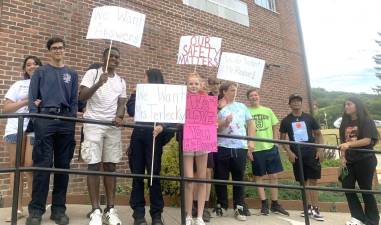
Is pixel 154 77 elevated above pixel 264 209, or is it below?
above

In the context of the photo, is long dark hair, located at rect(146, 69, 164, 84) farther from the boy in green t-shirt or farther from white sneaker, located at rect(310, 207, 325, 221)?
white sneaker, located at rect(310, 207, 325, 221)

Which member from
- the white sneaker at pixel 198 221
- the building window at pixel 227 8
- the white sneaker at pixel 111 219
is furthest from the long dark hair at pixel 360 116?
the building window at pixel 227 8

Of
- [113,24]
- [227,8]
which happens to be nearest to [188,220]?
[113,24]

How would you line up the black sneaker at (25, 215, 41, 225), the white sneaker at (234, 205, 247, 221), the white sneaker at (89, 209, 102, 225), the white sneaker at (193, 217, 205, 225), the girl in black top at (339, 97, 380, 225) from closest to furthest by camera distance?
the black sneaker at (25, 215, 41, 225) → the white sneaker at (89, 209, 102, 225) → the white sneaker at (193, 217, 205, 225) → the white sneaker at (234, 205, 247, 221) → the girl in black top at (339, 97, 380, 225)

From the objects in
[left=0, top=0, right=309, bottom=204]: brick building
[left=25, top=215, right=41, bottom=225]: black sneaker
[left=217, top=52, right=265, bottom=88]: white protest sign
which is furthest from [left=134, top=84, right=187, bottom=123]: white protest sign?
[left=0, top=0, right=309, bottom=204]: brick building

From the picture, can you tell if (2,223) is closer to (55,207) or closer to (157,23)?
(55,207)

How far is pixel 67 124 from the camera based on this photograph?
3758mm

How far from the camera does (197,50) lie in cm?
423

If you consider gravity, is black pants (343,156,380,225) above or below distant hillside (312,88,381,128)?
below

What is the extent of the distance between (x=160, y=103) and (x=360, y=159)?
8.77ft

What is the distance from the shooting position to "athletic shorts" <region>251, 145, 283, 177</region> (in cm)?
505

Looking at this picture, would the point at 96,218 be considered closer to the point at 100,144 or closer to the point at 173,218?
the point at 100,144

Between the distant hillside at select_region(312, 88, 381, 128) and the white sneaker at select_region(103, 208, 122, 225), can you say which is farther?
the distant hillside at select_region(312, 88, 381, 128)

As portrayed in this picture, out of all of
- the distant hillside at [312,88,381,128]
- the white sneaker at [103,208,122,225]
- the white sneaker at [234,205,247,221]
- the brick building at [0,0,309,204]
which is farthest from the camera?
the distant hillside at [312,88,381,128]
